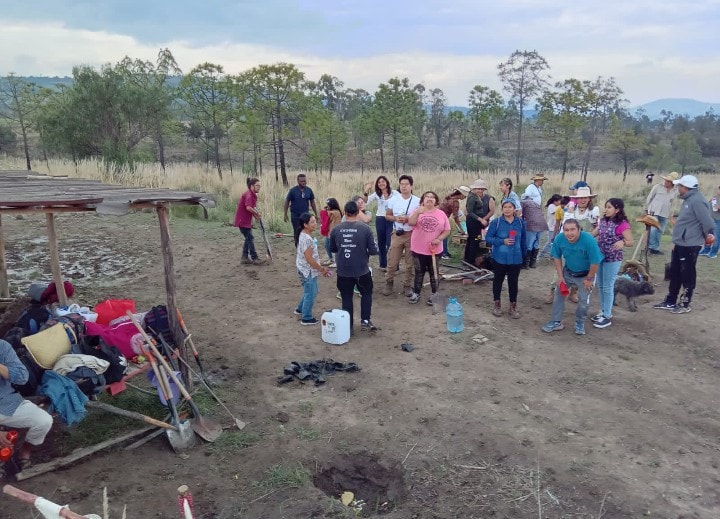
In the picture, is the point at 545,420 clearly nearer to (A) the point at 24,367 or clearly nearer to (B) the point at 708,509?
(B) the point at 708,509

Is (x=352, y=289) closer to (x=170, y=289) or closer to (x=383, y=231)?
(x=170, y=289)

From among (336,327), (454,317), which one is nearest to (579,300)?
(454,317)

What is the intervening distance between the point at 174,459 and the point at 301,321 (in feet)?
10.2

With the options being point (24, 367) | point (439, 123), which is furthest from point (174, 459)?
point (439, 123)

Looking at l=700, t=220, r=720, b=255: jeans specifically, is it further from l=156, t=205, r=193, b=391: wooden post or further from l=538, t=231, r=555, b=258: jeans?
l=156, t=205, r=193, b=391: wooden post

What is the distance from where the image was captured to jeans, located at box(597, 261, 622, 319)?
22.0 ft

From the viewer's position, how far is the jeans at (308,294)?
22.2 feet

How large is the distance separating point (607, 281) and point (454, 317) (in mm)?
2101

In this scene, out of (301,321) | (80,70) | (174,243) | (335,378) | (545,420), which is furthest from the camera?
(80,70)

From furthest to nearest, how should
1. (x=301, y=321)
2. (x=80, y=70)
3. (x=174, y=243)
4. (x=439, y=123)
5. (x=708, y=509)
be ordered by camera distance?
1. (x=439, y=123)
2. (x=80, y=70)
3. (x=174, y=243)
4. (x=301, y=321)
5. (x=708, y=509)

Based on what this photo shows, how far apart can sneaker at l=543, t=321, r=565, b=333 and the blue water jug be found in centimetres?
112

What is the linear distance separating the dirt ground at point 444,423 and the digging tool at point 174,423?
117 millimetres

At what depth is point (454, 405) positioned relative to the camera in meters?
5.02

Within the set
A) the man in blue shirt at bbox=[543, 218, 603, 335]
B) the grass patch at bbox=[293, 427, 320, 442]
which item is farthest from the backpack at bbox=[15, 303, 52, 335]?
the man in blue shirt at bbox=[543, 218, 603, 335]
